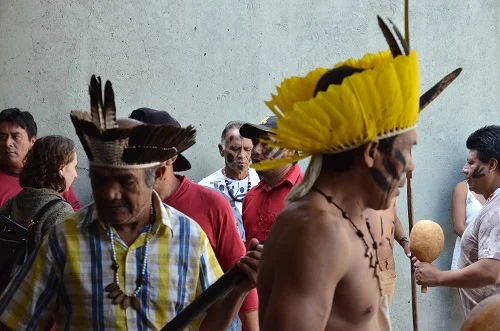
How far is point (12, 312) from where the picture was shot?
315 centimetres

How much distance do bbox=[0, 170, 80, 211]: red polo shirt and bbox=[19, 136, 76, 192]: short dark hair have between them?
939mm

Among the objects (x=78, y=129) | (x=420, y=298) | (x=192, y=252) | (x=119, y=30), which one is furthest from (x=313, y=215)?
(x=420, y=298)

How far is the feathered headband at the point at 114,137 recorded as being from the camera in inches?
121

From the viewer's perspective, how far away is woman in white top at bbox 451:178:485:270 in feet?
26.4

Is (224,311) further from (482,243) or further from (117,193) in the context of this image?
(482,243)

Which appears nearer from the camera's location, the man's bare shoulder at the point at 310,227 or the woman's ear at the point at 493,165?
the man's bare shoulder at the point at 310,227

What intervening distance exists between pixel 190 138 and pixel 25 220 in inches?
52.7

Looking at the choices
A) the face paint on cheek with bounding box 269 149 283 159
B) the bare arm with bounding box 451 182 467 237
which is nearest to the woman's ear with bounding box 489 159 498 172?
the face paint on cheek with bounding box 269 149 283 159

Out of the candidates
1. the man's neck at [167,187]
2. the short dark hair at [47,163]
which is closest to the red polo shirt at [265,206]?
the man's neck at [167,187]

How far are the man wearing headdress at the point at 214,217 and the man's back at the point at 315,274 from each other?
1256mm

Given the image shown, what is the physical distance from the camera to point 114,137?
3.06 metres

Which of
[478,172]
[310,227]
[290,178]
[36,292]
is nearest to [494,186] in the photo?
[478,172]

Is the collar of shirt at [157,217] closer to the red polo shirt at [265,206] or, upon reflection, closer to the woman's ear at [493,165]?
the red polo shirt at [265,206]

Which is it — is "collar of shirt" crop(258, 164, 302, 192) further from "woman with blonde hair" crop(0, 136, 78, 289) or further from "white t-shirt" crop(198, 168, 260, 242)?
"woman with blonde hair" crop(0, 136, 78, 289)
